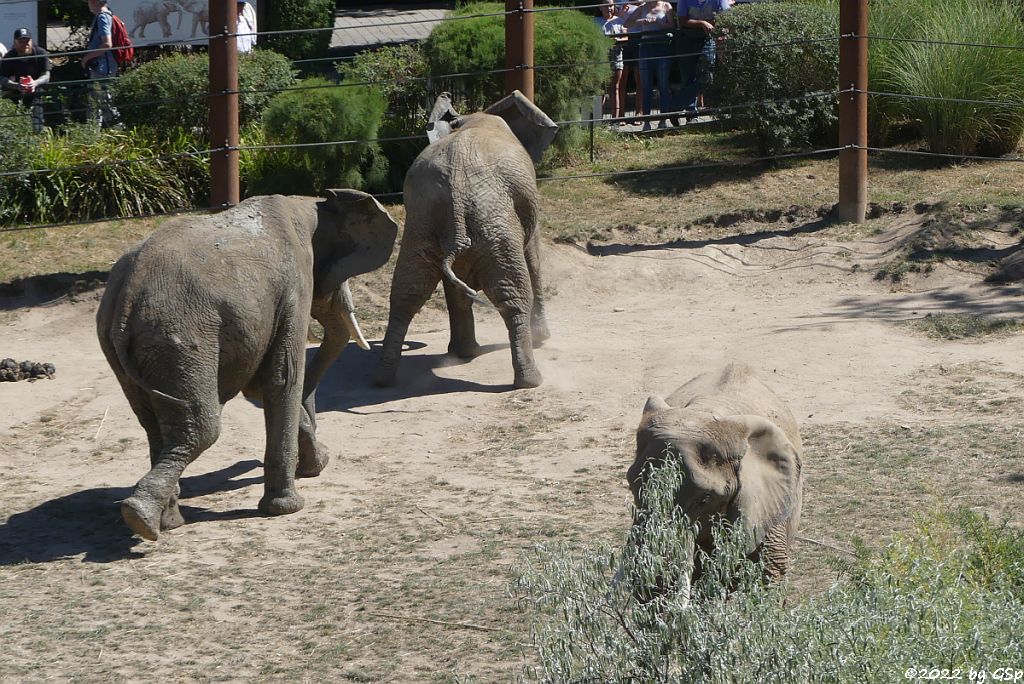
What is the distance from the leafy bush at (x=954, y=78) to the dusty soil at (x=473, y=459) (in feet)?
7.08

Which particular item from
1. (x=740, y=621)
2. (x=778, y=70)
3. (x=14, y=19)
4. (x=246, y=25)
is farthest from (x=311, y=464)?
(x=14, y=19)

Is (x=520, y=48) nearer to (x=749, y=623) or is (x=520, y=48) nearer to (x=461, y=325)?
(x=461, y=325)

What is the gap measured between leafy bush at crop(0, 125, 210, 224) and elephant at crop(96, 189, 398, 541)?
248 inches

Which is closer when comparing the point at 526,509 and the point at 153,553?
the point at 153,553

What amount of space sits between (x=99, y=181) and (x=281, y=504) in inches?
289

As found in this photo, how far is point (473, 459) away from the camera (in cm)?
899

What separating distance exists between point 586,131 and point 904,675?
42.6ft

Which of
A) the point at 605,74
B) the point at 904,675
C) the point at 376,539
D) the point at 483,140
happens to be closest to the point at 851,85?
the point at 605,74

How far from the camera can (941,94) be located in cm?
1516

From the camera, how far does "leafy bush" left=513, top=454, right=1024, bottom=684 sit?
421cm

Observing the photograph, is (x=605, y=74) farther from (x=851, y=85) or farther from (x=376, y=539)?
(x=376, y=539)

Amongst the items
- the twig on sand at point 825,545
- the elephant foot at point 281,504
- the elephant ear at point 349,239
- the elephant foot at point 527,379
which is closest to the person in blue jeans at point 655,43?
the elephant foot at point 527,379

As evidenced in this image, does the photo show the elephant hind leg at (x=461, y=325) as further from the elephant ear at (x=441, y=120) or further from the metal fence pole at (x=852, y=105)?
the metal fence pole at (x=852, y=105)

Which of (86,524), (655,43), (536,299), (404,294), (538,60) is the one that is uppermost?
(655,43)
